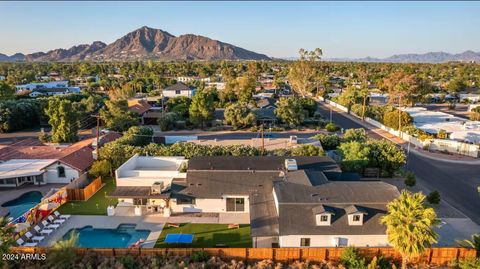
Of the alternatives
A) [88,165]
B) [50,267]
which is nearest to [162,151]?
[88,165]

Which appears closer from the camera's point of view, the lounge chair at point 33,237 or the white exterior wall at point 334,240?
the white exterior wall at point 334,240

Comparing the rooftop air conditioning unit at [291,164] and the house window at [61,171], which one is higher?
the rooftop air conditioning unit at [291,164]

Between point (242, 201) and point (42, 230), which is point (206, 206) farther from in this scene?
point (42, 230)

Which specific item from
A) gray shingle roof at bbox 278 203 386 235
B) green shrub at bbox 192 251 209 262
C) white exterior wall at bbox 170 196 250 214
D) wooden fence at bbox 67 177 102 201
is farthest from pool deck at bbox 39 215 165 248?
gray shingle roof at bbox 278 203 386 235

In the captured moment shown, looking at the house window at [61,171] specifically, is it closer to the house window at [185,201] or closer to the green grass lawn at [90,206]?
the green grass lawn at [90,206]

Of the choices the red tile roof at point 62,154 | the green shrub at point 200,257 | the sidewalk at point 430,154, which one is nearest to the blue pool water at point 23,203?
the red tile roof at point 62,154

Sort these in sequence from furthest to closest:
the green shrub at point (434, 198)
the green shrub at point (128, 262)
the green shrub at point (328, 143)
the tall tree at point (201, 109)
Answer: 1. the tall tree at point (201, 109)
2. the green shrub at point (328, 143)
3. the green shrub at point (434, 198)
4. the green shrub at point (128, 262)
